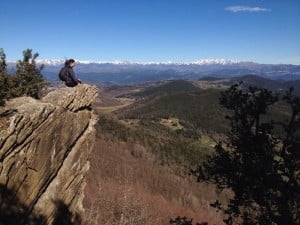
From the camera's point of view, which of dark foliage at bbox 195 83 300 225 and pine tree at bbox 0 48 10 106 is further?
pine tree at bbox 0 48 10 106

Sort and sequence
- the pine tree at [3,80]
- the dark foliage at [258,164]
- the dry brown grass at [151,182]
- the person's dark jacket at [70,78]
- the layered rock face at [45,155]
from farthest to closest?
the dry brown grass at [151,182], the person's dark jacket at [70,78], the pine tree at [3,80], the layered rock face at [45,155], the dark foliage at [258,164]

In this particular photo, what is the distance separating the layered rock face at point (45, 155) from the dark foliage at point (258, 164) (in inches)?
192

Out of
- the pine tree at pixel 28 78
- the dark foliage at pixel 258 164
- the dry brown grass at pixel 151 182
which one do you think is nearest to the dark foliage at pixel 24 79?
the pine tree at pixel 28 78

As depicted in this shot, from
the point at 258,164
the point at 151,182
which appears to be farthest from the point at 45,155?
the point at 151,182

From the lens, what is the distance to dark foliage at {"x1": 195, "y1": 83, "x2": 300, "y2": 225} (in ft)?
33.5

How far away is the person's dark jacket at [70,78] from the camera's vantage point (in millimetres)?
16641

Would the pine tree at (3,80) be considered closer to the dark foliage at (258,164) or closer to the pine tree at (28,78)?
the pine tree at (28,78)

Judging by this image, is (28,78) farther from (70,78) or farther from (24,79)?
(70,78)

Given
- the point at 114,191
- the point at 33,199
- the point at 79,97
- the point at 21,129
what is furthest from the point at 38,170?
the point at 114,191

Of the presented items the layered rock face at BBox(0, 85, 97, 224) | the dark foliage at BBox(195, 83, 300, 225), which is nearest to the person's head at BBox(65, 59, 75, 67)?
the layered rock face at BBox(0, 85, 97, 224)

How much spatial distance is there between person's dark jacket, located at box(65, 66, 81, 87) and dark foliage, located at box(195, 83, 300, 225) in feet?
22.8

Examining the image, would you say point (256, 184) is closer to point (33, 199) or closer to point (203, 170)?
point (203, 170)

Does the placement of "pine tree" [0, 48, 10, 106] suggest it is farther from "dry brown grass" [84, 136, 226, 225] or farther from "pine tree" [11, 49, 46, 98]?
"dry brown grass" [84, 136, 226, 225]

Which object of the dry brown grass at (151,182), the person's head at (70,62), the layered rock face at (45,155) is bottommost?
the dry brown grass at (151,182)
